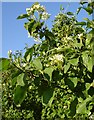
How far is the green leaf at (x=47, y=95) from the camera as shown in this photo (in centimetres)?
153

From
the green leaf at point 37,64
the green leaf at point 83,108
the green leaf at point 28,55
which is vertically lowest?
the green leaf at point 83,108

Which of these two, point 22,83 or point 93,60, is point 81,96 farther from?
point 22,83

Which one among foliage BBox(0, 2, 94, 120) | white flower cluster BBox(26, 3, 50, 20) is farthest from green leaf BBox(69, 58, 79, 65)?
white flower cluster BBox(26, 3, 50, 20)

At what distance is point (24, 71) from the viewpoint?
1572 millimetres

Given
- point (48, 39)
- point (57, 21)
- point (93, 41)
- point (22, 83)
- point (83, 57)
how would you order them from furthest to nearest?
point (57, 21) → point (48, 39) → point (93, 41) → point (83, 57) → point (22, 83)

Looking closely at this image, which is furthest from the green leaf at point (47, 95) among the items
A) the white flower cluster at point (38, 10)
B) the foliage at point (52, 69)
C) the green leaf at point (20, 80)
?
the white flower cluster at point (38, 10)

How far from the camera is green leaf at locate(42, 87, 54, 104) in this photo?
153 cm

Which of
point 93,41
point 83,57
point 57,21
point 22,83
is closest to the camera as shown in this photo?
point 22,83

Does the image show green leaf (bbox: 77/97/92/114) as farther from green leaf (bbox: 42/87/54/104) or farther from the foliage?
green leaf (bbox: 42/87/54/104)

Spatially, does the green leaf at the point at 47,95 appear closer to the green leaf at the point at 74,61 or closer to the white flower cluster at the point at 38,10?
the green leaf at the point at 74,61

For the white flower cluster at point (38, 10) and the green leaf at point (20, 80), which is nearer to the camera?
the green leaf at point (20, 80)

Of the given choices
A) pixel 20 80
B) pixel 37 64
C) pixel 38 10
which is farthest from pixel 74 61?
pixel 38 10

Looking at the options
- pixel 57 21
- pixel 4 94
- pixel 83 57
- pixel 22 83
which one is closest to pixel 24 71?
pixel 22 83

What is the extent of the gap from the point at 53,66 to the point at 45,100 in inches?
8.1
